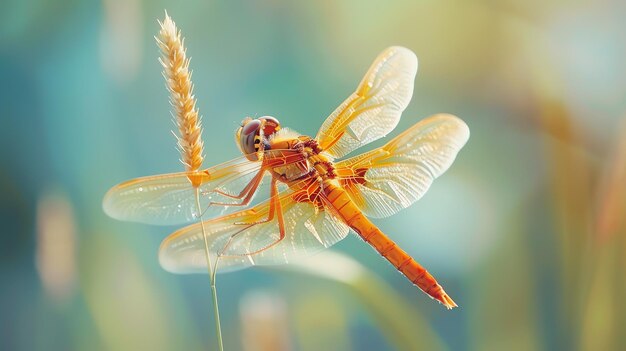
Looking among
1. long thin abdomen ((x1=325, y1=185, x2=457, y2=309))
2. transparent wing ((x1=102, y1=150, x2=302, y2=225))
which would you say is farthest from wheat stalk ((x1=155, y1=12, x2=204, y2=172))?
long thin abdomen ((x1=325, y1=185, x2=457, y2=309))

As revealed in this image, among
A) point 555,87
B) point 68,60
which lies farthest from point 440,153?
point 68,60

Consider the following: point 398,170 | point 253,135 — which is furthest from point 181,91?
point 398,170

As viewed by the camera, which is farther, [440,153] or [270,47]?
[270,47]

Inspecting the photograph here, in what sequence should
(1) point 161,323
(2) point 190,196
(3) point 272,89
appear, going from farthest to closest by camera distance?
(3) point 272,89
(1) point 161,323
(2) point 190,196

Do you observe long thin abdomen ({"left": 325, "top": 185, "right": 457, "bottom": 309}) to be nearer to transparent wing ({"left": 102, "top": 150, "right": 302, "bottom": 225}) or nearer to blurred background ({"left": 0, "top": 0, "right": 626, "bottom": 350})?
transparent wing ({"left": 102, "top": 150, "right": 302, "bottom": 225})

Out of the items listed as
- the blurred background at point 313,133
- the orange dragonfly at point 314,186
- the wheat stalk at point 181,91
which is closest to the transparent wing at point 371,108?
the orange dragonfly at point 314,186

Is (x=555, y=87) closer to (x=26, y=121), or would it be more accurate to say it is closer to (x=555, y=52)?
(x=555, y=52)

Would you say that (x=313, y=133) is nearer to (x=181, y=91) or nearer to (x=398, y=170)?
(x=398, y=170)
